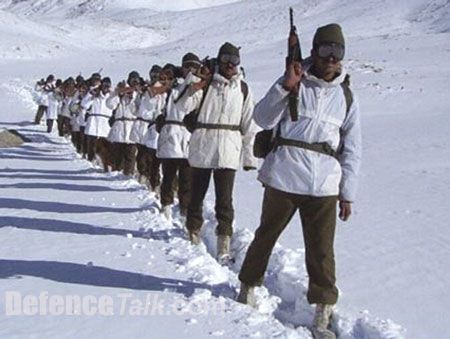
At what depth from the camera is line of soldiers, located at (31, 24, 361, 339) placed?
423cm

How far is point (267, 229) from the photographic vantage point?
14.8ft

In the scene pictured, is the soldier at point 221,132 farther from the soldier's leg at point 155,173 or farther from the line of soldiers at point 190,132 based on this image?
the soldier's leg at point 155,173

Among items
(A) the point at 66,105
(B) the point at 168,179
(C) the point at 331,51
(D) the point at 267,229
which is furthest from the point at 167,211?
(A) the point at 66,105

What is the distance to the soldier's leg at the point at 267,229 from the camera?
441 centimetres

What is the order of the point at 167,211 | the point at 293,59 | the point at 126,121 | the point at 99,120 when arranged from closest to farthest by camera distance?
1. the point at 293,59
2. the point at 167,211
3. the point at 126,121
4. the point at 99,120

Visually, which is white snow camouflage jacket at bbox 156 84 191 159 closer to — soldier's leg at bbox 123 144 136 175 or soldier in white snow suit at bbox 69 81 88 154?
soldier's leg at bbox 123 144 136 175

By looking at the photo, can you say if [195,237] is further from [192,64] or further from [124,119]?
[124,119]

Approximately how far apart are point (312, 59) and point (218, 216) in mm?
1969

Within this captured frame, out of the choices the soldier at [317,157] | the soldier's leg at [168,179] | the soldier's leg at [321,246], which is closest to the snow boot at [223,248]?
the soldier at [317,157]

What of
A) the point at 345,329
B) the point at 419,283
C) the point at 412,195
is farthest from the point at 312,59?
the point at 412,195

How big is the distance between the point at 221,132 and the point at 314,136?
1.62 m

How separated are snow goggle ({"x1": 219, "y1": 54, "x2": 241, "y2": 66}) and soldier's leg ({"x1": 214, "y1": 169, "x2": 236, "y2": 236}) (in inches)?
33.8

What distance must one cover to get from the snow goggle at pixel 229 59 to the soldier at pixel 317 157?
1.32m

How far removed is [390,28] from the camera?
7094 centimetres
